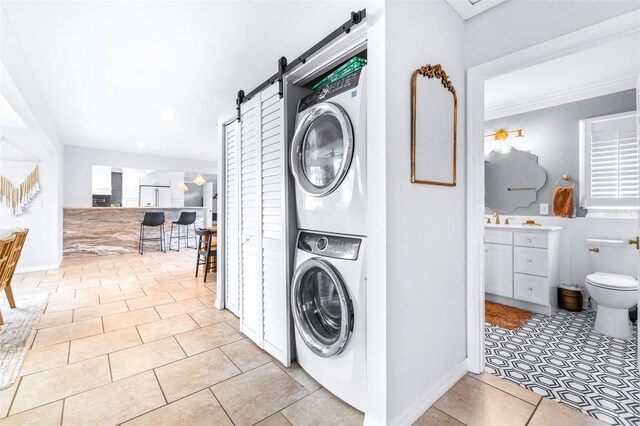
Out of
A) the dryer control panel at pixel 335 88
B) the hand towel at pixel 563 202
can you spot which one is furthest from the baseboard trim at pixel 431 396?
the hand towel at pixel 563 202

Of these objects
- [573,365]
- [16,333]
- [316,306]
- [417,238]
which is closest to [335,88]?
[417,238]

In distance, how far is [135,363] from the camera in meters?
2.00

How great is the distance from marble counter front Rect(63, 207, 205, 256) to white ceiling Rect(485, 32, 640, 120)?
7334mm

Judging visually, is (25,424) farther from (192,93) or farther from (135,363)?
(192,93)

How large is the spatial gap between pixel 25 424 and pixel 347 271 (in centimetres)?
179

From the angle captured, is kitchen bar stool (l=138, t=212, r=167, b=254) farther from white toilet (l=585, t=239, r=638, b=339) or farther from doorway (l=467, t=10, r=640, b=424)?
white toilet (l=585, t=239, r=638, b=339)

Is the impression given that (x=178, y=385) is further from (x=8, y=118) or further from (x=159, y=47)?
(x=8, y=118)

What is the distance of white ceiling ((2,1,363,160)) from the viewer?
1.86 m

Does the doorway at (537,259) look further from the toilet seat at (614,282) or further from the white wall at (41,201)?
the white wall at (41,201)

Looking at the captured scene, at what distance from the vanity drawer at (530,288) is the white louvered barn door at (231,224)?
9.22ft

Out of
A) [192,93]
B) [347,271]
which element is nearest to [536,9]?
[347,271]

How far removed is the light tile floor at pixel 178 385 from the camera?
1.48 metres

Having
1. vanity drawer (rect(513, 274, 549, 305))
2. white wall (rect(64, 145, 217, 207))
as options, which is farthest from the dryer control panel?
white wall (rect(64, 145, 217, 207))

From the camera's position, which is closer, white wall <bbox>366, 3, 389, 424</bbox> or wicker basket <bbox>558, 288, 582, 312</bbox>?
white wall <bbox>366, 3, 389, 424</bbox>
